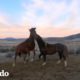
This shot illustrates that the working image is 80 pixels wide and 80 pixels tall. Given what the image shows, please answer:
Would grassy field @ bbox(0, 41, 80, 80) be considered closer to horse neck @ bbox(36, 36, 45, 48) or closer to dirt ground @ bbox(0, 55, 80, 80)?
dirt ground @ bbox(0, 55, 80, 80)

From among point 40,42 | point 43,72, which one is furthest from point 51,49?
point 43,72

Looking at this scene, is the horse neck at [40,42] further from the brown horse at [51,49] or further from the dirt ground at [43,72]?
the dirt ground at [43,72]

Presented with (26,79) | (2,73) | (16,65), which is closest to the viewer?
(26,79)

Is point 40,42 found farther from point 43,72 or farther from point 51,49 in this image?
point 43,72

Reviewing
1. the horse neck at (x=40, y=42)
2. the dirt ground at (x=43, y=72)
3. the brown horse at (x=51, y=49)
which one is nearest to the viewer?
the dirt ground at (x=43, y=72)

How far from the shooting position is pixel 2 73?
44.8ft

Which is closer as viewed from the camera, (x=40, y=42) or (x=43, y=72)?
(x=43, y=72)

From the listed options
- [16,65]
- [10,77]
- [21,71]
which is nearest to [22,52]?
[16,65]

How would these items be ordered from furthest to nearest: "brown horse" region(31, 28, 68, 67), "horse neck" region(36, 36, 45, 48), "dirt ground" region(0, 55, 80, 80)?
"horse neck" region(36, 36, 45, 48)
"brown horse" region(31, 28, 68, 67)
"dirt ground" region(0, 55, 80, 80)

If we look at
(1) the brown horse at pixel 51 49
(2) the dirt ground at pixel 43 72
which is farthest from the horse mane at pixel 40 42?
(2) the dirt ground at pixel 43 72

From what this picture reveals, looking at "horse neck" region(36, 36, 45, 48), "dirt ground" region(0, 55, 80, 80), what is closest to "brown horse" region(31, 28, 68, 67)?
"horse neck" region(36, 36, 45, 48)

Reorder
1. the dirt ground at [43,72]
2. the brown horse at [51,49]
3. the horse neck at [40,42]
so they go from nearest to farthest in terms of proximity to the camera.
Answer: the dirt ground at [43,72], the brown horse at [51,49], the horse neck at [40,42]

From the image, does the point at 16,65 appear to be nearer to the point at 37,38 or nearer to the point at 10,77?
the point at 37,38

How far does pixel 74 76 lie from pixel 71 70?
1.23 metres
